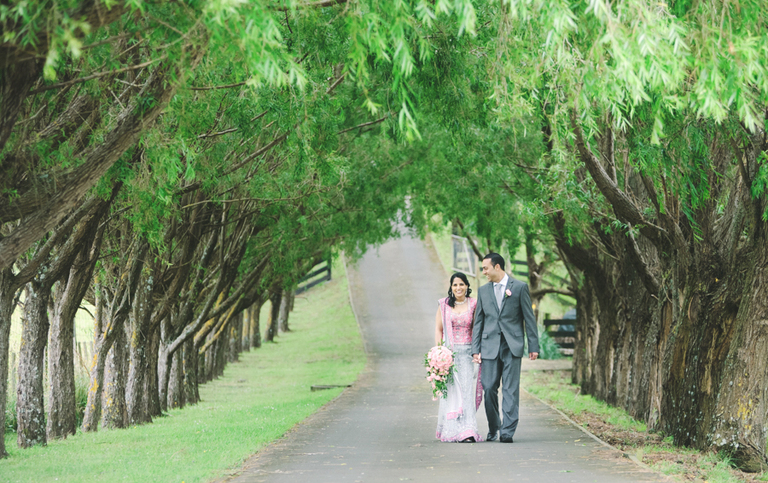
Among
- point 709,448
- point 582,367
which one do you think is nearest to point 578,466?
point 709,448

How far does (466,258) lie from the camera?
48.2 meters

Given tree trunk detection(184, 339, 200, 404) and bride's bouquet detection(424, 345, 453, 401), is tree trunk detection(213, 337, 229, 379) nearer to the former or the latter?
tree trunk detection(184, 339, 200, 404)

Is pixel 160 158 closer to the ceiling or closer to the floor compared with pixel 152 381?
closer to the ceiling

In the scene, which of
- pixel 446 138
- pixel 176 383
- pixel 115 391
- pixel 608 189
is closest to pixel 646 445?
pixel 608 189

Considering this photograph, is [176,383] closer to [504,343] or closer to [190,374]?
[190,374]

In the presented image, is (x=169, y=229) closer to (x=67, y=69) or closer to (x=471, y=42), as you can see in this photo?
(x=67, y=69)

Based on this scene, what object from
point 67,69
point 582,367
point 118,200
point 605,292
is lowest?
point 582,367

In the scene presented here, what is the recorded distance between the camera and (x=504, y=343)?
A: 999 cm

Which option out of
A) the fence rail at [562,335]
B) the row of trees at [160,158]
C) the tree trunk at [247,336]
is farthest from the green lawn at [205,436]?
A: the fence rail at [562,335]

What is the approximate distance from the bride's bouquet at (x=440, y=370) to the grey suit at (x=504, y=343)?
0.37 m

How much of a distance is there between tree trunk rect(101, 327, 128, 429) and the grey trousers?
317 inches

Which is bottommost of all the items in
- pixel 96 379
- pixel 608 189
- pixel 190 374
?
pixel 190 374

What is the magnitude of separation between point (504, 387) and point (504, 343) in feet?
1.81

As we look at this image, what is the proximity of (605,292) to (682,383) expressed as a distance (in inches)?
314
